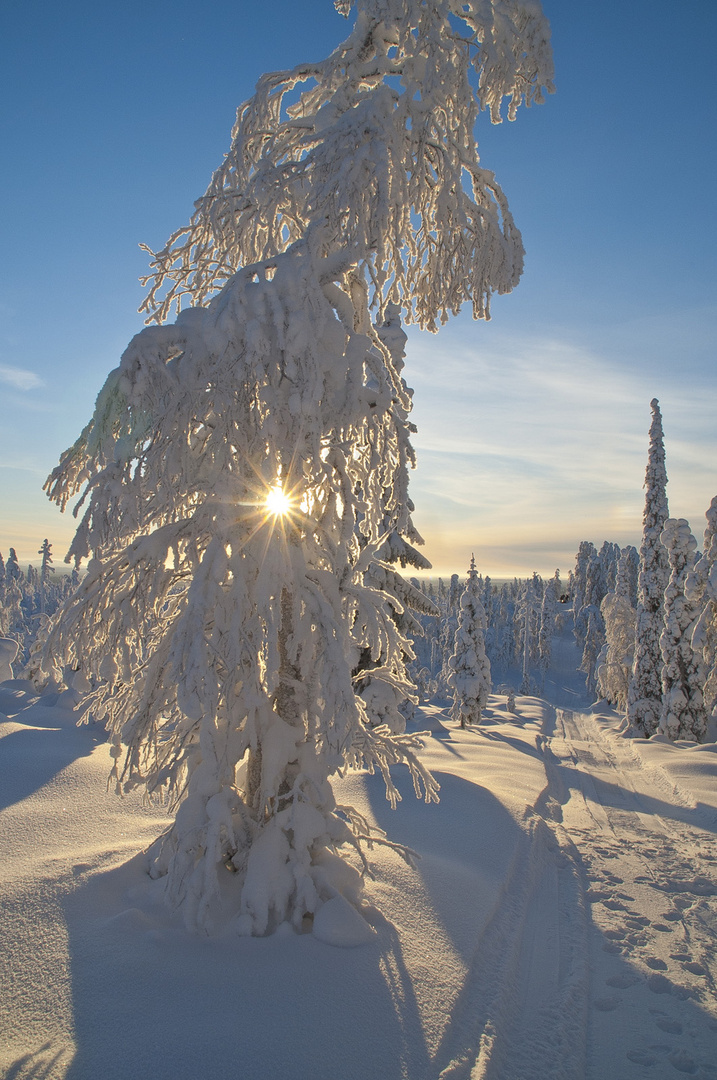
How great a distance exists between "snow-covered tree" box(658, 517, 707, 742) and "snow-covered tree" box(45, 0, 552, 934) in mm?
23434

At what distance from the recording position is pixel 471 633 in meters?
30.5

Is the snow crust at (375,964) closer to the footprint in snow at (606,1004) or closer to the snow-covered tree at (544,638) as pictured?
the footprint in snow at (606,1004)

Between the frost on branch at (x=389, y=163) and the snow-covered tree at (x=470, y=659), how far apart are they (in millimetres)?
25836

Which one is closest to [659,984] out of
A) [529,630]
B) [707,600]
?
[707,600]

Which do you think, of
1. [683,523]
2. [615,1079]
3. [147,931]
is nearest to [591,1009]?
[615,1079]

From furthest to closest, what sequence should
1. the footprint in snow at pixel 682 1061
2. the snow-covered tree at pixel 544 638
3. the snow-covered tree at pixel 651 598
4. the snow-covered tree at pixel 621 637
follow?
the snow-covered tree at pixel 544 638 < the snow-covered tree at pixel 621 637 < the snow-covered tree at pixel 651 598 < the footprint in snow at pixel 682 1061

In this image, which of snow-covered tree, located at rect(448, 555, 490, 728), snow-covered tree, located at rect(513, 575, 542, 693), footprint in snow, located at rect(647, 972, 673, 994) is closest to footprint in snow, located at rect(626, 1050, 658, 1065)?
footprint in snow, located at rect(647, 972, 673, 994)

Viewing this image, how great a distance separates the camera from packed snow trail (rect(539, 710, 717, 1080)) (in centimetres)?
377

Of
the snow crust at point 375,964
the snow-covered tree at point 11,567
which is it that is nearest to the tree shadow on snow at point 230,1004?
the snow crust at point 375,964

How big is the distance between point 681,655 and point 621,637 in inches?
666

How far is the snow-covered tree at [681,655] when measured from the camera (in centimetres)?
2364

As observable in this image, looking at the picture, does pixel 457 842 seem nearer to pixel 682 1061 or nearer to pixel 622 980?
pixel 622 980

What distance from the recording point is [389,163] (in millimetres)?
4492

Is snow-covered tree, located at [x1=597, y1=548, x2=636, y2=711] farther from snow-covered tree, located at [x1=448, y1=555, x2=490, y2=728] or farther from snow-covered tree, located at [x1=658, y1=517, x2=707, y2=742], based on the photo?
snow-covered tree, located at [x1=448, y1=555, x2=490, y2=728]
